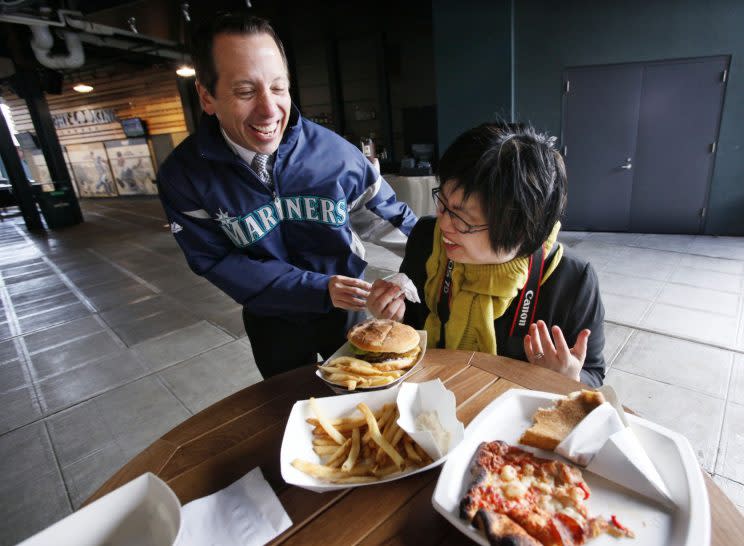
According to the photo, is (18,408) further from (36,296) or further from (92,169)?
(92,169)

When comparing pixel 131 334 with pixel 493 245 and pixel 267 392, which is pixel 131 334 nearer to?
pixel 267 392

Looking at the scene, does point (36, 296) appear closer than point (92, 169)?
Yes

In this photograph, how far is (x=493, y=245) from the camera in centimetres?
121

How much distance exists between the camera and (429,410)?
0.93 m

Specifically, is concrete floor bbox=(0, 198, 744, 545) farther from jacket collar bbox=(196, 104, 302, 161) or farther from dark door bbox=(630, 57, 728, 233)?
jacket collar bbox=(196, 104, 302, 161)

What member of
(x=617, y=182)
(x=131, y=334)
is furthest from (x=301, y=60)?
(x=131, y=334)

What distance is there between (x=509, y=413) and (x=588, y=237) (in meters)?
6.04

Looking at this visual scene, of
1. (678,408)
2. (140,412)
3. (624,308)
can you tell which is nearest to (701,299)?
(624,308)

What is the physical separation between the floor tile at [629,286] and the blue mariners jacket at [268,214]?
3.39 meters

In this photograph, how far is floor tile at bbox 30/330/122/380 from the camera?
133 inches

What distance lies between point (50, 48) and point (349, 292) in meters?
10.1

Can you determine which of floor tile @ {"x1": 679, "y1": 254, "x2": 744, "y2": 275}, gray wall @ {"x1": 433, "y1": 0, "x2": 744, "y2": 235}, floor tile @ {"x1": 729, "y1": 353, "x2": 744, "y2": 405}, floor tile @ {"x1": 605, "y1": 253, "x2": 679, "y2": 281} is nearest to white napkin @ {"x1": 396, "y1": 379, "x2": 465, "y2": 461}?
floor tile @ {"x1": 729, "y1": 353, "x2": 744, "y2": 405}

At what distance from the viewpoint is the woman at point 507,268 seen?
1.15 metres

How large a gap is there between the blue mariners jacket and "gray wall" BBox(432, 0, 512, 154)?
18.3 ft
